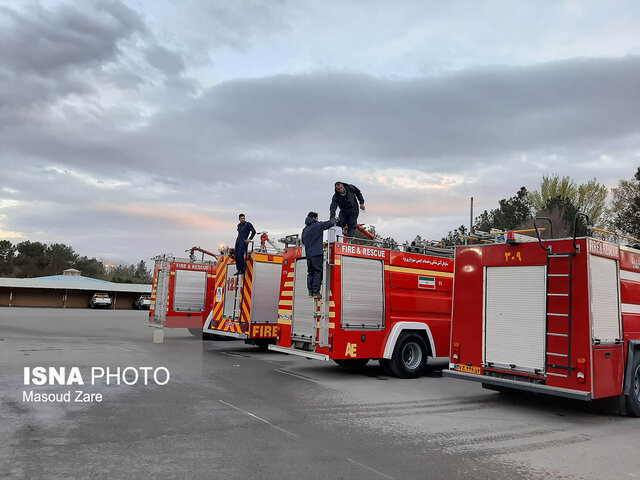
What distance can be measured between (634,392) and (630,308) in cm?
131

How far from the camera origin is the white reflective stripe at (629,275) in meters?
7.91

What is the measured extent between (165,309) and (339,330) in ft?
32.8

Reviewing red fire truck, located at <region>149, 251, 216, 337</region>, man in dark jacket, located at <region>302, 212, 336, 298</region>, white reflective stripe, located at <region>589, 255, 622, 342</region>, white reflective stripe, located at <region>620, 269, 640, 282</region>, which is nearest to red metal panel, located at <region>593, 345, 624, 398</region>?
white reflective stripe, located at <region>589, 255, 622, 342</region>

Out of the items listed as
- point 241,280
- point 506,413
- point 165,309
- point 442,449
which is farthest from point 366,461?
point 165,309

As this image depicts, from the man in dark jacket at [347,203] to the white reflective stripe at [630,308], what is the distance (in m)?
5.90

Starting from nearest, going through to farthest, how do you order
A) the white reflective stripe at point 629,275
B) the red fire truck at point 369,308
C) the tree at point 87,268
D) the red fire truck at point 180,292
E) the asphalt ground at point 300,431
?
the asphalt ground at point 300,431, the white reflective stripe at point 629,275, the red fire truck at point 369,308, the red fire truck at point 180,292, the tree at point 87,268

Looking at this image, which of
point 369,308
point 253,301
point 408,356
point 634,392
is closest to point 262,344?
point 253,301

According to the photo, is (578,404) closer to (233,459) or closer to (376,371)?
(376,371)

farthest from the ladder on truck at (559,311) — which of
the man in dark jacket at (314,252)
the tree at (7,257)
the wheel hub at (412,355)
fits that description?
the tree at (7,257)

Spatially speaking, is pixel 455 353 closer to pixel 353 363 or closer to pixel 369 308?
pixel 369 308

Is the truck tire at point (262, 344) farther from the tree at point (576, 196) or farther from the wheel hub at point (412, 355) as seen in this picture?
the tree at point (576, 196)

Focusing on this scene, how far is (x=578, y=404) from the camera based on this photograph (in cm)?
840

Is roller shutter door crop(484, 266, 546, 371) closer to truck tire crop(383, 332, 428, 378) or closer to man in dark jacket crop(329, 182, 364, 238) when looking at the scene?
truck tire crop(383, 332, 428, 378)

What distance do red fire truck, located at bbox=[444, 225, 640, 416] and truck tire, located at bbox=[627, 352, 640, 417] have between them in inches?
0.6
